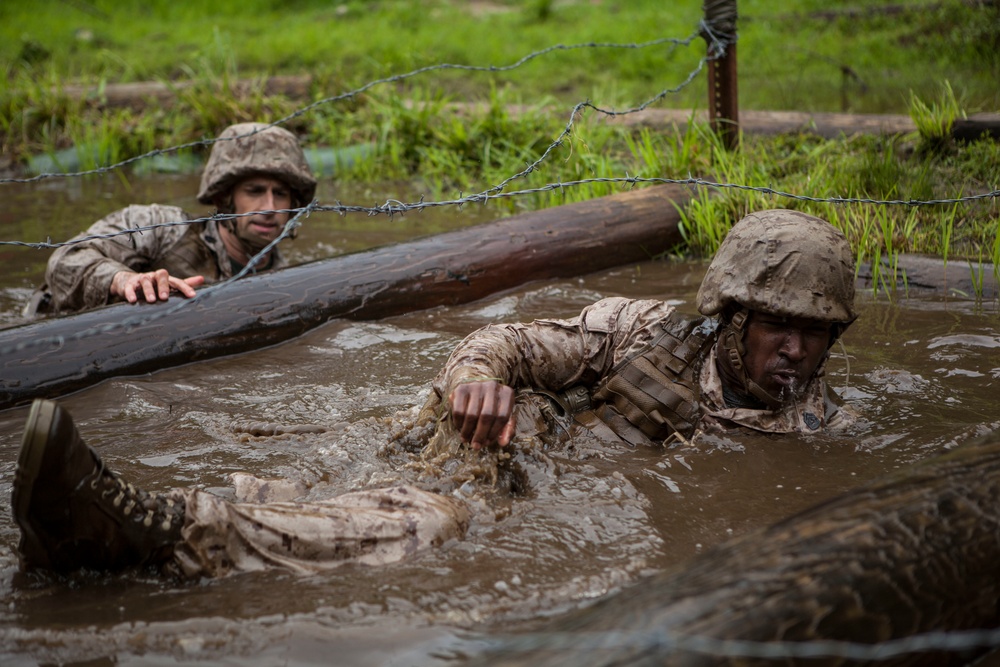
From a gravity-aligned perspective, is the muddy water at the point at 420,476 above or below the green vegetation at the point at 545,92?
below

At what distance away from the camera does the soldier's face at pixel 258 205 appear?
18.8ft

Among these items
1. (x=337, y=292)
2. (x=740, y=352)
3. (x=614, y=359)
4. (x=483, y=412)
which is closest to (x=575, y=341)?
(x=614, y=359)

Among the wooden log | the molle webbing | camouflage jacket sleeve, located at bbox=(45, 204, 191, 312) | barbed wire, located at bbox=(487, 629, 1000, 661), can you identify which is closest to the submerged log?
barbed wire, located at bbox=(487, 629, 1000, 661)

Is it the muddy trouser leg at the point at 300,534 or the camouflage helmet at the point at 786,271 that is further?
the camouflage helmet at the point at 786,271

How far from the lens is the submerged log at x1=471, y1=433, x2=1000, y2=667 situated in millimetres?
2113

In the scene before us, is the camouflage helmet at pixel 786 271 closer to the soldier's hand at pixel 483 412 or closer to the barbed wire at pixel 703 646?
the soldier's hand at pixel 483 412

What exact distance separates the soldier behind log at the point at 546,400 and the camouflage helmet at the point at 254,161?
2.46 m

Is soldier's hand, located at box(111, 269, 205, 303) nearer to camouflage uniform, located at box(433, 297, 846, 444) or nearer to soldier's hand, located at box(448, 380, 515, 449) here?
camouflage uniform, located at box(433, 297, 846, 444)

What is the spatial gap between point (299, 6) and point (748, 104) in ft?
32.0

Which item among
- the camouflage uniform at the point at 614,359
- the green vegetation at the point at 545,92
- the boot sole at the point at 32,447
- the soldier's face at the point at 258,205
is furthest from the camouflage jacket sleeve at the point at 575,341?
the soldier's face at the point at 258,205

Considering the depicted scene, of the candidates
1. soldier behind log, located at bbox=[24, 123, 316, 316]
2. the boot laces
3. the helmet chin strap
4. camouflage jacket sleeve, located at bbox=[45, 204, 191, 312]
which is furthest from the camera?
soldier behind log, located at bbox=[24, 123, 316, 316]

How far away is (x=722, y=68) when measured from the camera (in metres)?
6.89

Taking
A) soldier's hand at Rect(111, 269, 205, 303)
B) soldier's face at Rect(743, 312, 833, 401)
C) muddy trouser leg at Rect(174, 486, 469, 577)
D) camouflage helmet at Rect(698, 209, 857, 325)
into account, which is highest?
camouflage helmet at Rect(698, 209, 857, 325)

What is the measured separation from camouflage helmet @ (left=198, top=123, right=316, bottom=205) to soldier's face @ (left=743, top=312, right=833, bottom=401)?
3130 millimetres
